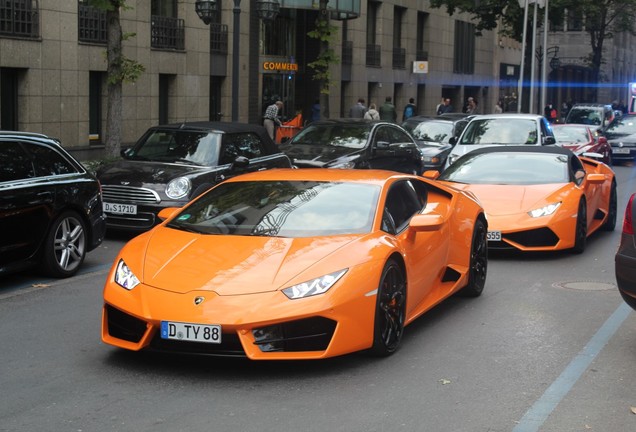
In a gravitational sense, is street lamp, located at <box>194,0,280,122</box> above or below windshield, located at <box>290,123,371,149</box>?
above

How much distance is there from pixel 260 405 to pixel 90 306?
358 centimetres

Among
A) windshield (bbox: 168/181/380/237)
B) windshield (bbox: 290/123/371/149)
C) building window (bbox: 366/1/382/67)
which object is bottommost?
windshield (bbox: 168/181/380/237)

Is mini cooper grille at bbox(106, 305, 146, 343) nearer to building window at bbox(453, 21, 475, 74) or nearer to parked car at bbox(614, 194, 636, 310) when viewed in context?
parked car at bbox(614, 194, 636, 310)

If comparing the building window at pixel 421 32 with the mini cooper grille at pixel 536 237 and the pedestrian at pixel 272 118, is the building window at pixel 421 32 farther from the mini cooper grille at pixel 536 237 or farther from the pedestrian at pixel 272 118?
the mini cooper grille at pixel 536 237

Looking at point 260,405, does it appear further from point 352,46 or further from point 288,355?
point 352,46

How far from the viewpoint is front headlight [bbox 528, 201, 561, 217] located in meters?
12.3

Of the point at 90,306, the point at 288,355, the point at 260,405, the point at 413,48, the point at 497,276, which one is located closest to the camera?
the point at 260,405

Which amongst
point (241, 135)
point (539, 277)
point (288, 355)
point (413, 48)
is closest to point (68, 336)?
point (288, 355)

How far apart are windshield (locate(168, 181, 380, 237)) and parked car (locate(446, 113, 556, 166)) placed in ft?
43.7

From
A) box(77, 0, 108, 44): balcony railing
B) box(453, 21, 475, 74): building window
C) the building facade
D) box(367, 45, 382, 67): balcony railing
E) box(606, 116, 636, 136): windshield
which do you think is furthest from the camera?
box(453, 21, 475, 74): building window

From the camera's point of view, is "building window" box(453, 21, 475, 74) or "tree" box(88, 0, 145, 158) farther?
"building window" box(453, 21, 475, 74)

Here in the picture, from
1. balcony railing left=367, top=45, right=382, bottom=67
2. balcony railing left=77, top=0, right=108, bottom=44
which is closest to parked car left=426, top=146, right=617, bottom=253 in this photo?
balcony railing left=77, top=0, right=108, bottom=44

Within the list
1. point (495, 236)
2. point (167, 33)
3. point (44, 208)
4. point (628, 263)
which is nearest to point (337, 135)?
point (495, 236)

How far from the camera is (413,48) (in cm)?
5259
